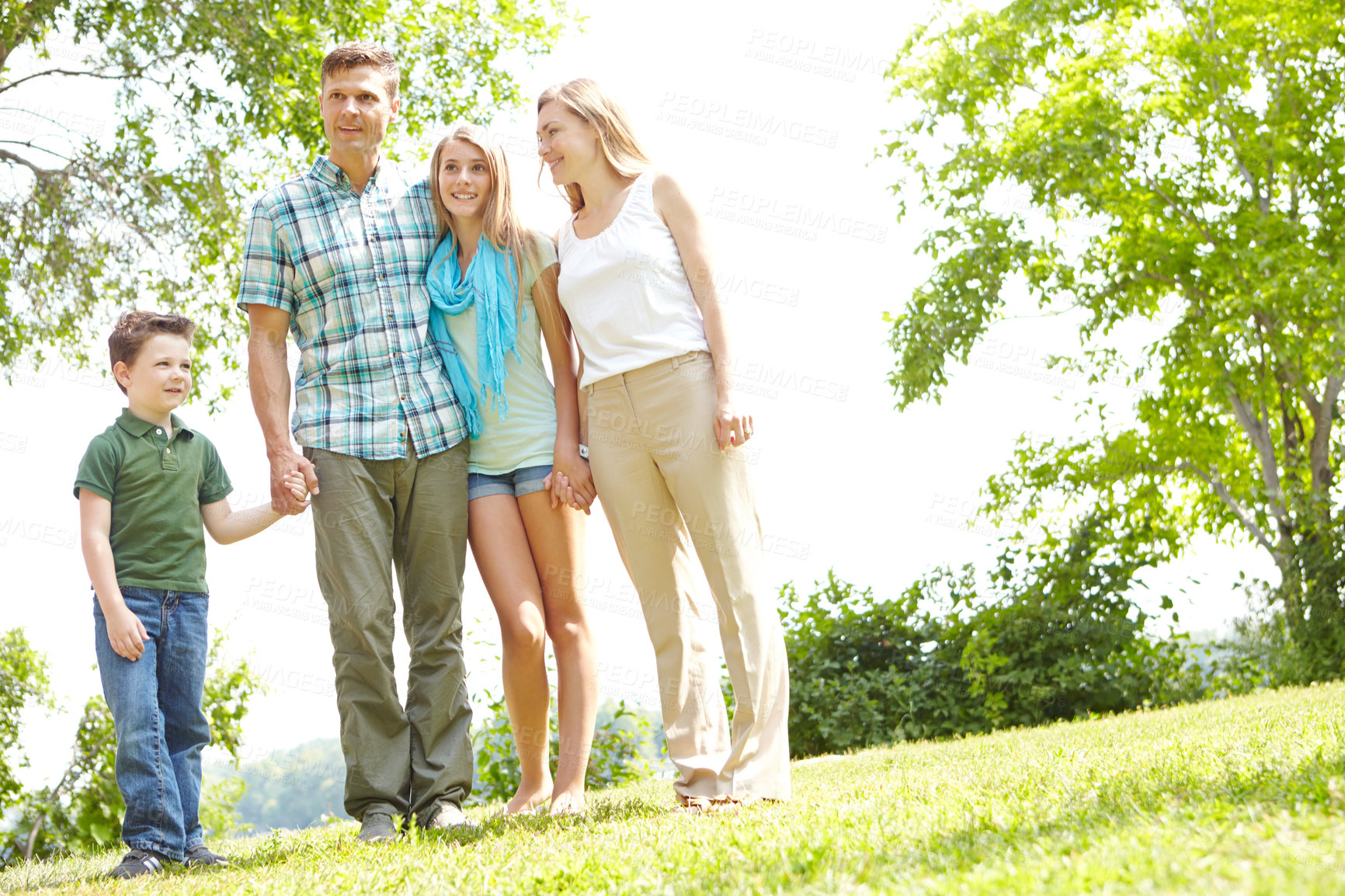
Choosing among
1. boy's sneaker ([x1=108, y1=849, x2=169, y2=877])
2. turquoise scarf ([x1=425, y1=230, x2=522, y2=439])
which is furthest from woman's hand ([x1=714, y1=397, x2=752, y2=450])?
boy's sneaker ([x1=108, y1=849, x2=169, y2=877])

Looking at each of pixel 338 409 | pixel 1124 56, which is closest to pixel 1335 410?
pixel 1124 56

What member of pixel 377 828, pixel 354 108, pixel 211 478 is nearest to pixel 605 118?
pixel 354 108

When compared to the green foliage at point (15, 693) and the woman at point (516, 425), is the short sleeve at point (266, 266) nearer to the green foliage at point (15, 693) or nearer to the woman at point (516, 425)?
the woman at point (516, 425)

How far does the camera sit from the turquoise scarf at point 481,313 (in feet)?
11.9

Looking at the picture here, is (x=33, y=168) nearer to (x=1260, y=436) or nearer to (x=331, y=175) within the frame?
(x=331, y=175)

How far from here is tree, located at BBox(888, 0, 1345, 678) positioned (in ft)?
41.6

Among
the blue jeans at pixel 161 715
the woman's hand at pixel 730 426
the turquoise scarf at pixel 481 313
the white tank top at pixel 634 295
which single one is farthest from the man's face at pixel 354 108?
the blue jeans at pixel 161 715

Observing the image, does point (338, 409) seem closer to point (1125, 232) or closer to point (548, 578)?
point (548, 578)

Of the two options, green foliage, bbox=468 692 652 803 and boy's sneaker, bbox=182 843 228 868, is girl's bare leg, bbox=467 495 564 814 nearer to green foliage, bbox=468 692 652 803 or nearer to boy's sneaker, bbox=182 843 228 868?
boy's sneaker, bbox=182 843 228 868

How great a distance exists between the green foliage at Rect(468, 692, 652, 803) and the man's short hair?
5332 millimetres

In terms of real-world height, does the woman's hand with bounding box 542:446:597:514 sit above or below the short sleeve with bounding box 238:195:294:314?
below

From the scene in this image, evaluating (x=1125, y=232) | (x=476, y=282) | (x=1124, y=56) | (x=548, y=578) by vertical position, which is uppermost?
(x=1124, y=56)

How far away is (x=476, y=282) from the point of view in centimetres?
364

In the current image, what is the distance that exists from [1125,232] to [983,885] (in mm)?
13622
